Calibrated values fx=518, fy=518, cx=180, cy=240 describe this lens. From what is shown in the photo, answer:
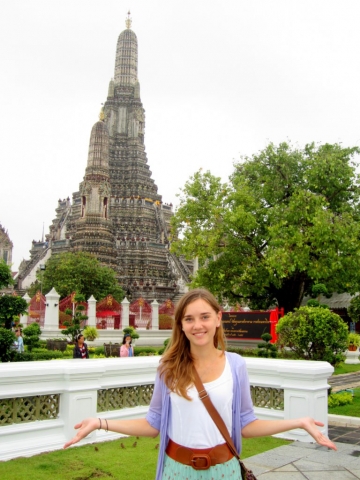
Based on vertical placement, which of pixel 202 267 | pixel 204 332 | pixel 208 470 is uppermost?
pixel 202 267

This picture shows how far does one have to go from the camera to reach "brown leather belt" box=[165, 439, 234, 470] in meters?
2.39

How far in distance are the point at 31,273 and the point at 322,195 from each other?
3723cm

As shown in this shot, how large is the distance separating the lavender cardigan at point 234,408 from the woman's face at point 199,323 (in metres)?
0.20

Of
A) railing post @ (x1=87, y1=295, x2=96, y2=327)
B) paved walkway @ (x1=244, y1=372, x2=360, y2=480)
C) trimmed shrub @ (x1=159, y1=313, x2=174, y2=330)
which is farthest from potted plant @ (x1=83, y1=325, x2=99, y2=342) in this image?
paved walkway @ (x1=244, y1=372, x2=360, y2=480)

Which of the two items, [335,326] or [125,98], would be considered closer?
[335,326]

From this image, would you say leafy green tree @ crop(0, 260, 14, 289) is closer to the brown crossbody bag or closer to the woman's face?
the woman's face

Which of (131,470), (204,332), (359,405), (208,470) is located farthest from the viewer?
(359,405)

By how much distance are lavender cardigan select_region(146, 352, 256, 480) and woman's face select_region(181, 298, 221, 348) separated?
0.66ft

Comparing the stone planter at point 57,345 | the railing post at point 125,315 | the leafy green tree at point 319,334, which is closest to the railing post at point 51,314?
the stone planter at point 57,345

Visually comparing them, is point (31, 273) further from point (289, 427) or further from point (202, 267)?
point (289, 427)

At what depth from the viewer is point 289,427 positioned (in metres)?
2.62

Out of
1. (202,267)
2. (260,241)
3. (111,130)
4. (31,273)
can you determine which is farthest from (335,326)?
(111,130)

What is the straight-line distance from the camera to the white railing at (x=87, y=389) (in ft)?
17.5

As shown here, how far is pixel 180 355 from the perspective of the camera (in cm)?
265
